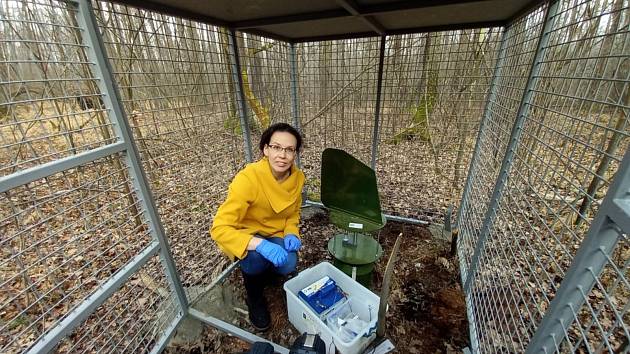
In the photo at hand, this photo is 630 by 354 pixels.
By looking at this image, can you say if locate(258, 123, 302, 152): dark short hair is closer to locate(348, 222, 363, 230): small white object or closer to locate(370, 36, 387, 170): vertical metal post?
locate(348, 222, 363, 230): small white object

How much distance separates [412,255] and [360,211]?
103 cm

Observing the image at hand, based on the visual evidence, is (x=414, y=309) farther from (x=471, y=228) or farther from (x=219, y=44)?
(x=219, y=44)

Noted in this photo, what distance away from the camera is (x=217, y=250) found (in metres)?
2.67

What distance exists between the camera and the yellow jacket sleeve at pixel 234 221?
1.87 m

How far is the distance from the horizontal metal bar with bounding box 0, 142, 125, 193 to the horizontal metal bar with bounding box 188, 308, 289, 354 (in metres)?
1.38

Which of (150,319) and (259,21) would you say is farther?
(259,21)

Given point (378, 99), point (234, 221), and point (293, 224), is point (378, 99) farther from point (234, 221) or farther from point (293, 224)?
point (234, 221)

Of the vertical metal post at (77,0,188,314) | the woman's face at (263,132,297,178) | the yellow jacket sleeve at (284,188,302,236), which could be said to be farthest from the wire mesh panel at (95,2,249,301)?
the yellow jacket sleeve at (284,188,302,236)

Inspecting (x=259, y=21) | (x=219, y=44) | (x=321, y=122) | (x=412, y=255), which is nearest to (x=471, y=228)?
(x=412, y=255)

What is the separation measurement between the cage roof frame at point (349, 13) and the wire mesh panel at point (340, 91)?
37 cm

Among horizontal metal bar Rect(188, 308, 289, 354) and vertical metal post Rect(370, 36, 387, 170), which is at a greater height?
vertical metal post Rect(370, 36, 387, 170)

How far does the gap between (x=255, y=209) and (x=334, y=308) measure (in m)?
0.88

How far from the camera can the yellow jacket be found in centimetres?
188

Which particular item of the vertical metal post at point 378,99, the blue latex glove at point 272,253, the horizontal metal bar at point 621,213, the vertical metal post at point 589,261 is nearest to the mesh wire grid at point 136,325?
the blue latex glove at point 272,253
